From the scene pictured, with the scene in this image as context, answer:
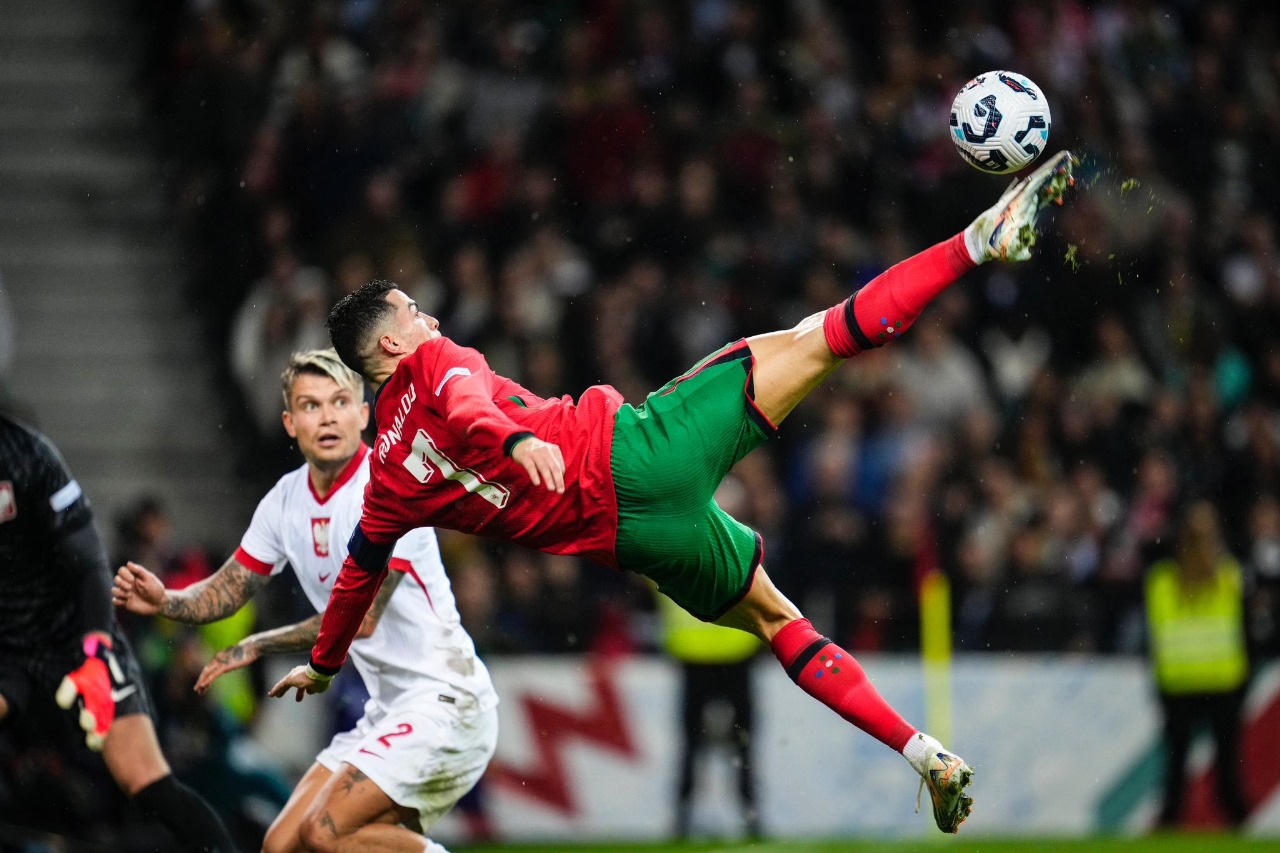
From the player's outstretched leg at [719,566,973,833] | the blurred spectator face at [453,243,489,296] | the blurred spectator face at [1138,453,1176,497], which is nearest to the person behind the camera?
the player's outstretched leg at [719,566,973,833]

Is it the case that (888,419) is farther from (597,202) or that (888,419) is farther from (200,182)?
(200,182)

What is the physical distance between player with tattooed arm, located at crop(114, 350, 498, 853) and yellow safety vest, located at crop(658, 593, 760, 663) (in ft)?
14.0

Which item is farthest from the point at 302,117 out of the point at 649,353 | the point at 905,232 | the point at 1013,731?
the point at 1013,731

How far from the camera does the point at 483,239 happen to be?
13.5 m

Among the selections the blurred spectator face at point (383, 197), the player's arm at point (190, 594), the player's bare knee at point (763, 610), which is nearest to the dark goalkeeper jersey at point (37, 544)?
the player's arm at point (190, 594)

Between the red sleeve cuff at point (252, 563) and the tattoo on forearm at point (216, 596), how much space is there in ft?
0.05

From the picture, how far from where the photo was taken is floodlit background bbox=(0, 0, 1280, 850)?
1135cm

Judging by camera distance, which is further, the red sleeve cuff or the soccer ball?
the red sleeve cuff

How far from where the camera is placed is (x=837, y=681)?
6.63 metres

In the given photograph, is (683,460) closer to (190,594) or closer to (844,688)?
(844,688)

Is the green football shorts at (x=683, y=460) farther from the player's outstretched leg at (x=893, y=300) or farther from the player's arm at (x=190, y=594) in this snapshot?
the player's arm at (x=190, y=594)

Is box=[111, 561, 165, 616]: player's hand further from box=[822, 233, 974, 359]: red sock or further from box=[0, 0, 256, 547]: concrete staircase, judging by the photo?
box=[0, 0, 256, 547]: concrete staircase

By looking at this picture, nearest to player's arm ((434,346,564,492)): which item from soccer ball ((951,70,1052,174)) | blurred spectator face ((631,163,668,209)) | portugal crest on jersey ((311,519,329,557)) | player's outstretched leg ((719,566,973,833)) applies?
portugal crest on jersey ((311,519,329,557))

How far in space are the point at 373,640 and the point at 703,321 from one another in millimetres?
6506
